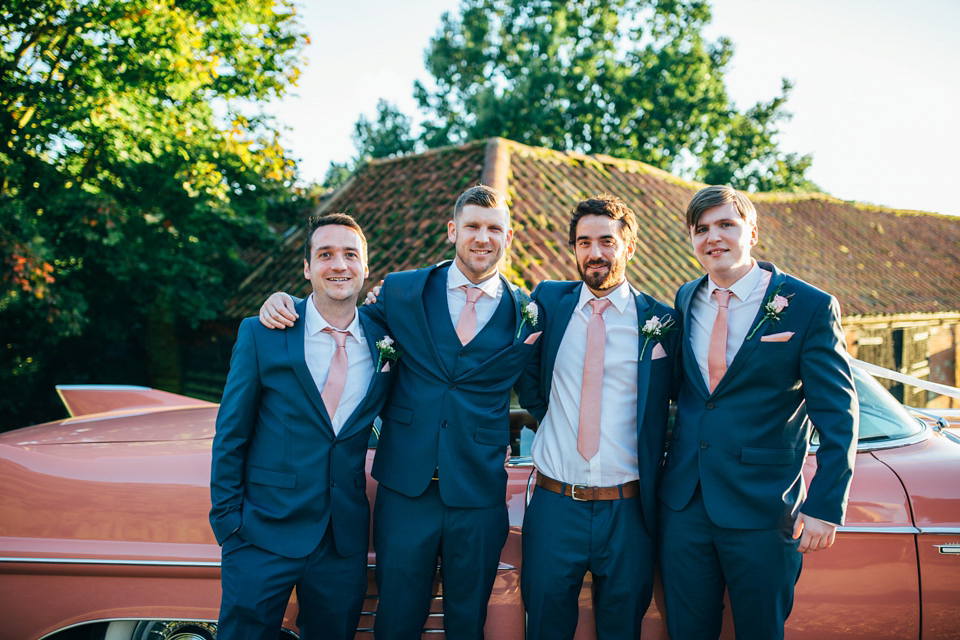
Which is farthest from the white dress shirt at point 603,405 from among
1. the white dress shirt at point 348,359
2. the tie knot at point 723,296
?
the white dress shirt at point 348,359

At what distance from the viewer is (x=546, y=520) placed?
245 cm

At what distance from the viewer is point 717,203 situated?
8.39 feet

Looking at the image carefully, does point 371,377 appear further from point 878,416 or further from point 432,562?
point 878,416

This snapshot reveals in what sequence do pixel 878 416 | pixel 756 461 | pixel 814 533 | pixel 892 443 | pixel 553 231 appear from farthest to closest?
pixel 553 231, pixel 878 416, pixel 892 443, pixel 756 461, pixel 814 533

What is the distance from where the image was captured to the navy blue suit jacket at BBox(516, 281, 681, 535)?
2.47 m

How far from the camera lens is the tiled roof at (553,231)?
7605 millimetres

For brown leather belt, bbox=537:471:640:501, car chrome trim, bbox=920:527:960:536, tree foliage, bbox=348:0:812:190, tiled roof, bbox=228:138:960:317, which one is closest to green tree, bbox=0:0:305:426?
tiled roof, bbox=228:138:960:317

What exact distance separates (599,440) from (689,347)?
550 mm

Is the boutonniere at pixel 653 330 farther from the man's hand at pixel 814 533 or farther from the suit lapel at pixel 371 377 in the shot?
the suit lapel at pixel 371 377

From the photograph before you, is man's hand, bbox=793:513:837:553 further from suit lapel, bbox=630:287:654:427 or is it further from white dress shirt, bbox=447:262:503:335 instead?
white dress shirt, bbox=447:262:503:335

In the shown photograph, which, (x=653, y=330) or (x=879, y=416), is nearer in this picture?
(x=653, y=330)

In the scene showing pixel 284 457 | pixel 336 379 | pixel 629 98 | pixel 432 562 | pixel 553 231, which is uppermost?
pixel 629 98

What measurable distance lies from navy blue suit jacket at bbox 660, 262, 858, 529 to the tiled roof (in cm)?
417

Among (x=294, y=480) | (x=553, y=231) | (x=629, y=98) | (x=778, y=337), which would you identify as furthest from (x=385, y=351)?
(x=629, y=98)
